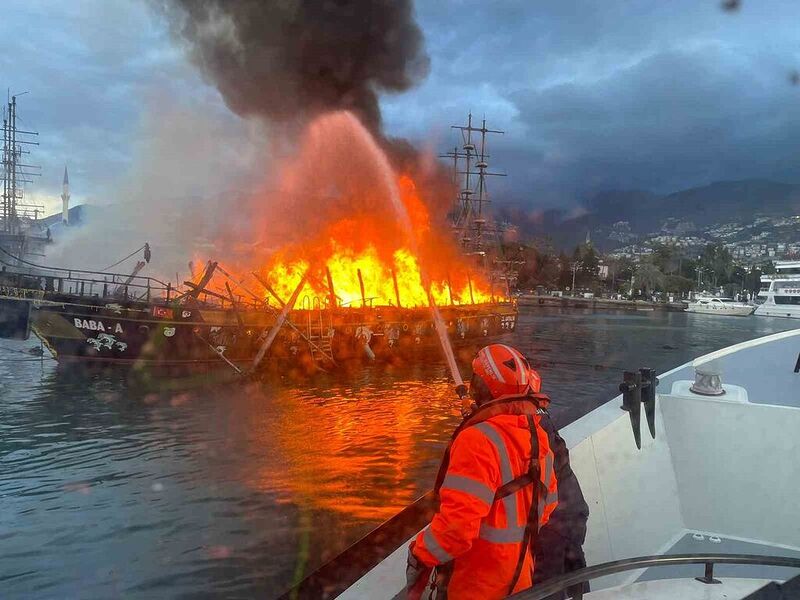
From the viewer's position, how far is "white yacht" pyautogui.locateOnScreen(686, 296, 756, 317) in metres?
92.4

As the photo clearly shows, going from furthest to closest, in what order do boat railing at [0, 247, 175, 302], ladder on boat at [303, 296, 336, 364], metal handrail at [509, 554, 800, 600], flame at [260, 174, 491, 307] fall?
1. flame at [260, 174, 491, 307]
2. ladder on boat at [303, 296, 336, 364]
3. boat railing at [0, 247, 175, 302]
4. metal handrail at [509, 554, 800, 600]

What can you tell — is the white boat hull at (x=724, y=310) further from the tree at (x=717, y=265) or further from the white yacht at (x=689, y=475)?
the white yacht at (x=689, y=475)

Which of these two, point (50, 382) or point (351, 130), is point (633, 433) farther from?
point (351, 130)

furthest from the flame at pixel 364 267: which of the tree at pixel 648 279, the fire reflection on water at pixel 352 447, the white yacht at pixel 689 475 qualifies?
the tree at pixel 648 279

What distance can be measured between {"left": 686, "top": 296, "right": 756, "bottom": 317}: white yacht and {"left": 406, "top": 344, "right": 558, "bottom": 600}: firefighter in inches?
4084

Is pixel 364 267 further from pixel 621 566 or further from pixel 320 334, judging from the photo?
pixel 621 566

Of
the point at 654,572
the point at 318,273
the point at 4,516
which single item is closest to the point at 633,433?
the point at 654,572

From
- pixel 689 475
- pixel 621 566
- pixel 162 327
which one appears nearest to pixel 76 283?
pixel 162 327

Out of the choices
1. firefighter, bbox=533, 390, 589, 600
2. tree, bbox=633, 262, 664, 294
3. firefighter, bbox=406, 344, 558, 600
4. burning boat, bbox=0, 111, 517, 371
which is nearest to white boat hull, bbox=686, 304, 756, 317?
tree, bbox=633, 262, 664, 294

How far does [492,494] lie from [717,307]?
11063 centimetres

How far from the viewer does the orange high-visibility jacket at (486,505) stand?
219 centimetres

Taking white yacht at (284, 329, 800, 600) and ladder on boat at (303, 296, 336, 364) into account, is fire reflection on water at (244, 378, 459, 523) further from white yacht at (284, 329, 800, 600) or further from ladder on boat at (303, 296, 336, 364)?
white yacht at (284, 329, 800, 600)

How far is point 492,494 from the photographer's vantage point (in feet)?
7.22

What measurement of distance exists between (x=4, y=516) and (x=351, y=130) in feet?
104
